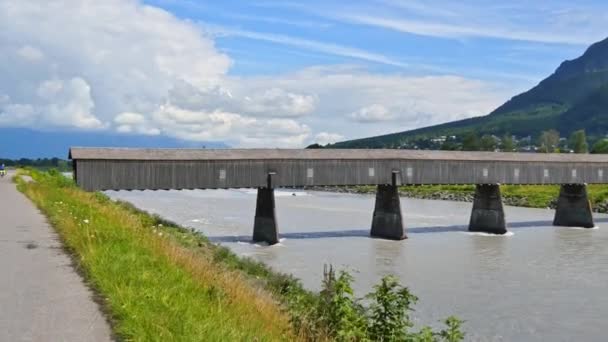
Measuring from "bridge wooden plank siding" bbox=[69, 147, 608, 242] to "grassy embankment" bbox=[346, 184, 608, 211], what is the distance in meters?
19.4

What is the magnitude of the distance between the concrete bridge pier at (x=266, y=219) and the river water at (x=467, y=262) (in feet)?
1.98

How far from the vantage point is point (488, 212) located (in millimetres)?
41625

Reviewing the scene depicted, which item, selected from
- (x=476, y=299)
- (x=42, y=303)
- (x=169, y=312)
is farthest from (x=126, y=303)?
(x=476, y=299)

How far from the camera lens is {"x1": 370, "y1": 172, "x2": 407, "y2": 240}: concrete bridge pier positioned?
3612 cm

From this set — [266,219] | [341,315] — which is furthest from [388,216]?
[341,315]

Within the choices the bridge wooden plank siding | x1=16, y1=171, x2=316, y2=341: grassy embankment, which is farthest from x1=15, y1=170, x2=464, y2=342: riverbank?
the bridge wooden plank siding

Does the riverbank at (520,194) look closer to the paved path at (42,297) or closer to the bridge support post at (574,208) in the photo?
the bridge support post at (574,208)

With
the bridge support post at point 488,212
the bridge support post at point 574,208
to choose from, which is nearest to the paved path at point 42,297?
the bridge support post at point 488,212

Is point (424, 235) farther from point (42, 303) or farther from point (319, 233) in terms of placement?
point (42, 303)

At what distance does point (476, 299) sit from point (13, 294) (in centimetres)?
1474

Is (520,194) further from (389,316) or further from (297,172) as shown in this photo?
(389,316)

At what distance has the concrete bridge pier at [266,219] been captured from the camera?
33.0m

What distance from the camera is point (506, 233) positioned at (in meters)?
40.5

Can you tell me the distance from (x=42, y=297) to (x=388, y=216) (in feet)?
98.7
